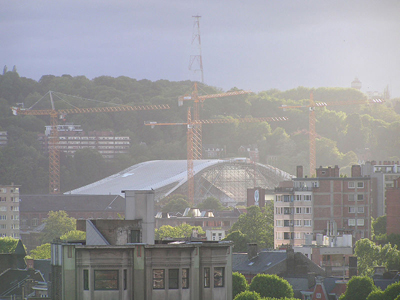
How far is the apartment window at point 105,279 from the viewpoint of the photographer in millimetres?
27453

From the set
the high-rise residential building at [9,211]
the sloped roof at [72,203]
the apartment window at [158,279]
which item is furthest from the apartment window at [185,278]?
the sloped roof at [72,203]

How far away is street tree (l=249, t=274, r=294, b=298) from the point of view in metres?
57.4

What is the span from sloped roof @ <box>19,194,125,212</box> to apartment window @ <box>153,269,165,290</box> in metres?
165

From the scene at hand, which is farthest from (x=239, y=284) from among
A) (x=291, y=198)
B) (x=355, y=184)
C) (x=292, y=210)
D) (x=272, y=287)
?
(x=355, y=184)

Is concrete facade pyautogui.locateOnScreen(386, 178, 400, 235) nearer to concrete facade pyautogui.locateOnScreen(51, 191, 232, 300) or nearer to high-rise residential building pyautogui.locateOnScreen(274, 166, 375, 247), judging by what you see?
high-rise residential building pyautogui.locateOnScreen(274, 166, 375, 247)

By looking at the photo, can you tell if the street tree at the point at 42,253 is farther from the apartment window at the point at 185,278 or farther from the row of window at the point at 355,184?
the apartment window at the point at 185,278

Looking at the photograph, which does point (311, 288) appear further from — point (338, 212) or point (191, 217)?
point (191, 217)

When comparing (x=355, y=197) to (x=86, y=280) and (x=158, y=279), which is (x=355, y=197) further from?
(x=86, y=280)

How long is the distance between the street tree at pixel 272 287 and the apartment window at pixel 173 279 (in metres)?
30.0

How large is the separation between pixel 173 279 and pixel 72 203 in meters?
172

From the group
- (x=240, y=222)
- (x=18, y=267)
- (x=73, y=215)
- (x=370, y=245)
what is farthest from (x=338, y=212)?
(x=73, y=215)

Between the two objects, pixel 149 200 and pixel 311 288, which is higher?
pixel 149 200

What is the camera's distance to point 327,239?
83312mm

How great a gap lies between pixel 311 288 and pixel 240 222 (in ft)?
190
